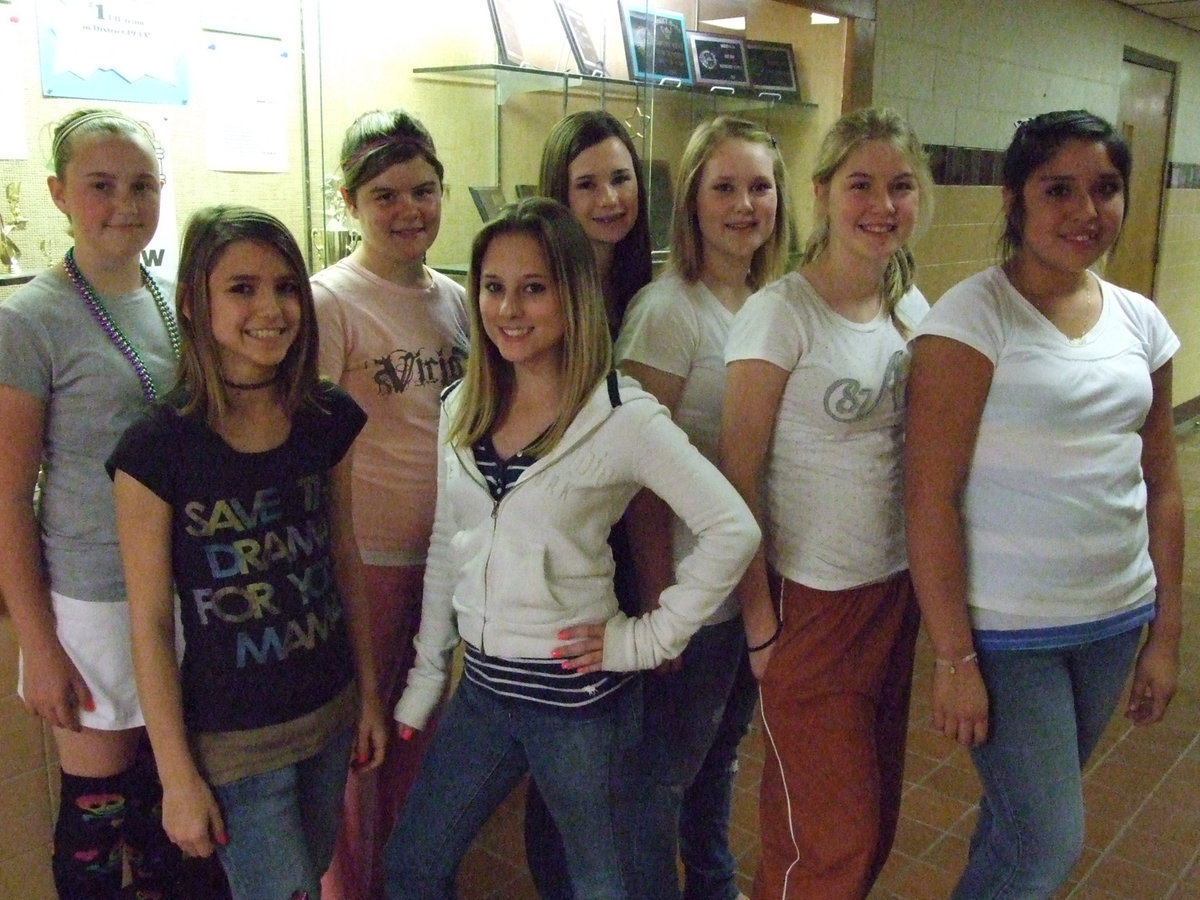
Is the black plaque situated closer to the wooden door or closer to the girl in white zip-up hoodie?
the girl in white zip-up hoodie

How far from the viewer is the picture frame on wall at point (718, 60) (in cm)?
338

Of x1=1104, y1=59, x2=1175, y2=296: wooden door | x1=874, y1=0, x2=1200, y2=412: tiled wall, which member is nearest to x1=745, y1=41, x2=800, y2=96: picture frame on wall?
x1=874, y1=0, x2=1200, y2=412: tiled wall

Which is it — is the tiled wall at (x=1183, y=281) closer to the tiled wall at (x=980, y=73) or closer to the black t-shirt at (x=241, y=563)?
the tiled wall at (x=980, y=73)

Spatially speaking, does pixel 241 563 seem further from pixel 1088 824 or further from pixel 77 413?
pixel 1088 824

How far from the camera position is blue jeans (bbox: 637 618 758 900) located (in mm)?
1752

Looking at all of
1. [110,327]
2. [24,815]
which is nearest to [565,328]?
[110,327]

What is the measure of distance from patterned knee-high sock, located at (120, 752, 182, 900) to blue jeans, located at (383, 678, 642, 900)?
47 cm

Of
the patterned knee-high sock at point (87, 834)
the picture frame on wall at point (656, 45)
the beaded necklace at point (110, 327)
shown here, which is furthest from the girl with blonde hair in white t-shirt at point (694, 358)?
the picture frame on wall at point (656, 45)

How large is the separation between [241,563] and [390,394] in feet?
1.79

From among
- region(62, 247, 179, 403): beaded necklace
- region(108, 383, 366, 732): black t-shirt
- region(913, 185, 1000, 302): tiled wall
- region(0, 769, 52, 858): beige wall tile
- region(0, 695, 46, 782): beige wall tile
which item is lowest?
region(0, 769, 52, 858): beige wall tile

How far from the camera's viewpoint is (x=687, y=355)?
1.80 metres

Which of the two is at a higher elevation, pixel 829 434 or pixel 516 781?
pixel 829 434

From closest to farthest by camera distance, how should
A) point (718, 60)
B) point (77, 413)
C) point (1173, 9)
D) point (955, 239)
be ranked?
point (77, 413) < point (718, 60) < point (955, 239) < point (1173, 9)

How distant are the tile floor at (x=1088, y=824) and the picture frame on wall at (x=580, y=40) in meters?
1.96
